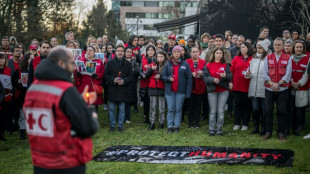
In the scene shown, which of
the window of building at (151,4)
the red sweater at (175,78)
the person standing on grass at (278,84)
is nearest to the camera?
the person standing on grass at (278,84)

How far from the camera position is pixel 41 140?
3.69m

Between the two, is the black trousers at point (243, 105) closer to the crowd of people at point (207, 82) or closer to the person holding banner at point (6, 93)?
the crowd of people at point (207, 82)

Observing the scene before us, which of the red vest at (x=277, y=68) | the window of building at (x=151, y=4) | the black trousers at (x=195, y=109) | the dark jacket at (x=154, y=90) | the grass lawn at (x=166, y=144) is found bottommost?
the grass lawn at (x=166, y=144)

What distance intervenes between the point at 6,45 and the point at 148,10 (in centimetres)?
7815

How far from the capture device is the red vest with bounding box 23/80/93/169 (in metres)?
3.57

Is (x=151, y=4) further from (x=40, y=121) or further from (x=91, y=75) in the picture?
(x=40, y=121)

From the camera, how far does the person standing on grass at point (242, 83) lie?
9.49m

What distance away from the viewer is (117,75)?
32.5 ft

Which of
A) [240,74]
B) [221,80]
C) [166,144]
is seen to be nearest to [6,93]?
[166,144]

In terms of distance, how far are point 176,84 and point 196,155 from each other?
9.02 ft

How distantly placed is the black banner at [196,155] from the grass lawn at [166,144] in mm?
206

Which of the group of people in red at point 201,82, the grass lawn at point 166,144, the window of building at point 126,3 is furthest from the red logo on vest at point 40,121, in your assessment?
the window of building at point 126,3

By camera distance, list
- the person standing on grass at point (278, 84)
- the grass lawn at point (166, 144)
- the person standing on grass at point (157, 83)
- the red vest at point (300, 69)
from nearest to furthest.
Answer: the grass lawn at point (166, 144)
the person standing on grass at point (278, 84)
the red vest at point (300, 69)
the person standing on grass at point (157, 83)

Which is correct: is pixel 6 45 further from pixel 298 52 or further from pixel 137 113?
pixel 298 52
